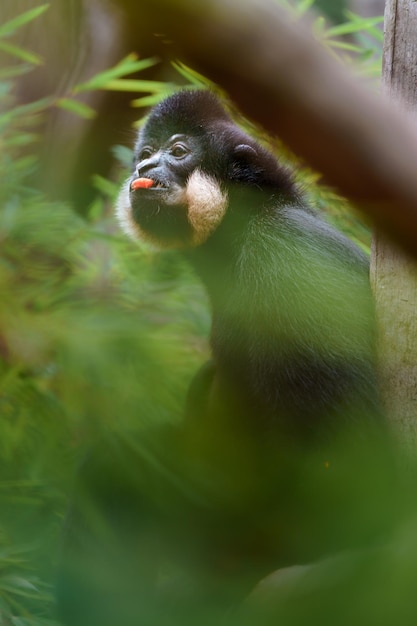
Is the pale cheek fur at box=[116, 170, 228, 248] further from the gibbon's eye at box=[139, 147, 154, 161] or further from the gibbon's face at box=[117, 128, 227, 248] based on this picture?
the gibbon's eye at box=[139, 147, 154, 161]

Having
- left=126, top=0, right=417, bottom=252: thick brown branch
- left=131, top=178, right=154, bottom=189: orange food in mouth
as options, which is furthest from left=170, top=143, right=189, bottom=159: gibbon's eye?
left=126, top=0, right=417, bottom=252: thick brown branch

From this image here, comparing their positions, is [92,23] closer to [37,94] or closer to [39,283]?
[37,94]

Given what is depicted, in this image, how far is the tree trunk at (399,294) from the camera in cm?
158

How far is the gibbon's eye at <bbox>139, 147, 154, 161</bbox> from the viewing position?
2.35m

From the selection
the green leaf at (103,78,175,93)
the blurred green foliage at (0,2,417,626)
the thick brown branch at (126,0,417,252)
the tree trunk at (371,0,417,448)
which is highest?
the green leaf at (103,78,175,93)

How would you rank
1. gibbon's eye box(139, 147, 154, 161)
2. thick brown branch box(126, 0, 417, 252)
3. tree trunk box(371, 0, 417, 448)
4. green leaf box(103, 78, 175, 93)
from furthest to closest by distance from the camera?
1. green leaf box(103, 78, 175, 93)
2. gibbon's eye box(139, 147, 154, 161)
3. tree trunk box(371, 0, 417, 448)
4. thick brown branch box(126, 0, 417, 252)

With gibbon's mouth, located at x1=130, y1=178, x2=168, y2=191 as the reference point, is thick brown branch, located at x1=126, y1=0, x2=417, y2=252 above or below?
below

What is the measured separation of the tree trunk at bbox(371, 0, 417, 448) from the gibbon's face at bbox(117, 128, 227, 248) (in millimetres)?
656

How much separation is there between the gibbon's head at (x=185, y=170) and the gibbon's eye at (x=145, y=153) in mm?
A: 21

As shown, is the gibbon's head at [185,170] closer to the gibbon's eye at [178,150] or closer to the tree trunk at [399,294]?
the gibbon's eye at [178,150]

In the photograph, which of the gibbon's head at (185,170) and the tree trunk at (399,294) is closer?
the tree trunk at (399,294)

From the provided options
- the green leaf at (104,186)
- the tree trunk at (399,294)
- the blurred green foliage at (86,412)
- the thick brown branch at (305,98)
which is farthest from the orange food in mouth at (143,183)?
the thick brown branch at (305,98)

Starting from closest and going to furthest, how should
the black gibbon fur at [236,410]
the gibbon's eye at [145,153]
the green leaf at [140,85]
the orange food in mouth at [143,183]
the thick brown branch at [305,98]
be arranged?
the thick brown branch at [305,98] → the black gibbon fur at [236,410] → the orange food in mouth at [143,183] → the gibbon's eye at [145,153] → the green leaf at [140,85]

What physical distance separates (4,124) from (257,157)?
0.69 m
